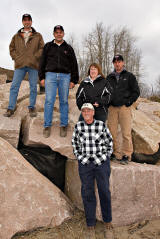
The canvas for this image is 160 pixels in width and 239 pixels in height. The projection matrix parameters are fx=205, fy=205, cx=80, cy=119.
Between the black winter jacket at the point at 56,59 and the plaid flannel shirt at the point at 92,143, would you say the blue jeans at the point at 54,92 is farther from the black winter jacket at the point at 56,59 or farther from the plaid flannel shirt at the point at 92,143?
the plaid flannel shirt at the point at 92,143

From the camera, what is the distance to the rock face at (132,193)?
133 inches

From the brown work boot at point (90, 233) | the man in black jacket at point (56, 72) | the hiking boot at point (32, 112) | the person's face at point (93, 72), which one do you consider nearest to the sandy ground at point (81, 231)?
the brown work boot at point (90, 233)

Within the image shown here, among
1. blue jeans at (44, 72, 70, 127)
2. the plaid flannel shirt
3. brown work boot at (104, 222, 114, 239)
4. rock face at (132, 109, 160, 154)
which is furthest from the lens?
rock face at (132, 109, 160, 154)

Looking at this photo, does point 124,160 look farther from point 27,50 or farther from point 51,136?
point 27,50

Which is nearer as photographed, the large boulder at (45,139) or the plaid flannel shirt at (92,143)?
the plaid flannel shirt at (92,143)

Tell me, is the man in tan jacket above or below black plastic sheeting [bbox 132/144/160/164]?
above

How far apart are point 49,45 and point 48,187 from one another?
8.50 ft

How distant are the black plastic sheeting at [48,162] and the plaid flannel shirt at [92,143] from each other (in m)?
1.10

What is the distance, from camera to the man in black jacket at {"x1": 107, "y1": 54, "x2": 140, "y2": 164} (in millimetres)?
3643

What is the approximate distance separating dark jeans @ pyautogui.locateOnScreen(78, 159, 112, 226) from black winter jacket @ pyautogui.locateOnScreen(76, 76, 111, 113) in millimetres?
948

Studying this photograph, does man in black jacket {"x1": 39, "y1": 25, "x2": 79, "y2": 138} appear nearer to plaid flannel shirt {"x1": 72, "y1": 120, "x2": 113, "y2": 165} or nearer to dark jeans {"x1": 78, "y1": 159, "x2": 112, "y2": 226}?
plaid flannel shirt {"x1": 72, "y1": 120, "x2": 113, "y2": 165}

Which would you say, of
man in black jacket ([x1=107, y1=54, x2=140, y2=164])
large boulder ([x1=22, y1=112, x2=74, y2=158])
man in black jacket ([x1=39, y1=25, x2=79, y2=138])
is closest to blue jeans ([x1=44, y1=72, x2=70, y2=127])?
man in black jacket ([x1=39, y1=25, x2=79, y2=138])

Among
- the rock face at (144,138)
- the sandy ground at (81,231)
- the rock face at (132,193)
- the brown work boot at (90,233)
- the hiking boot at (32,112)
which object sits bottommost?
the sandy ground at (81,231)

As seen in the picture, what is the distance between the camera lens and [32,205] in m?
3.19
